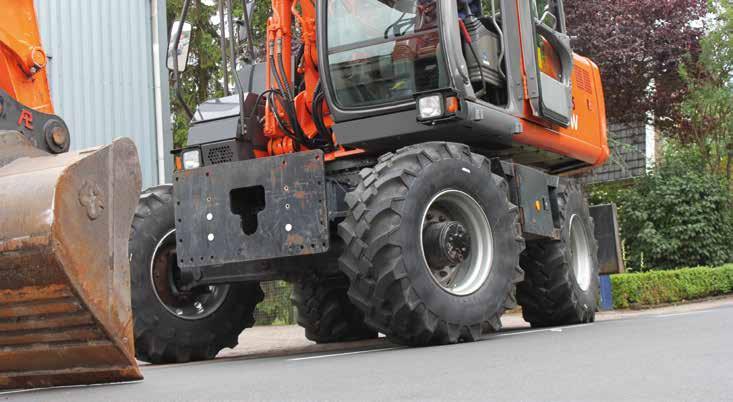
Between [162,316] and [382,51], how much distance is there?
8.54 ft

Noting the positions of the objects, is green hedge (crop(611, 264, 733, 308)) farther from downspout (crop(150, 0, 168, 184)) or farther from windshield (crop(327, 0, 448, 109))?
windshield (crop(327, 0, 448, 109))

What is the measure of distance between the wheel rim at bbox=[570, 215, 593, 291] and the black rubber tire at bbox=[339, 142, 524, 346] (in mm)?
3161

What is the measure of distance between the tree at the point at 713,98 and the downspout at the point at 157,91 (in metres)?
9.62

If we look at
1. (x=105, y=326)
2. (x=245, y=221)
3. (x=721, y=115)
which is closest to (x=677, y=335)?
(x=245, y=221)

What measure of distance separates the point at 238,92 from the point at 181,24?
69 cm

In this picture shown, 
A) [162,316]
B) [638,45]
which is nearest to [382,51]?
[162,316]

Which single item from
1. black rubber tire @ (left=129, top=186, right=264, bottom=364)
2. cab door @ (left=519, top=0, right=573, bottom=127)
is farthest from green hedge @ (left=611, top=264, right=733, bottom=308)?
black rubber tire @ (left=129, top=186, right=264, bottom=364)

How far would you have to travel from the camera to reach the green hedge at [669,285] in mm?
15633

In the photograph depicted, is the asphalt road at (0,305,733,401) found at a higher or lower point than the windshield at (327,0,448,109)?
lower

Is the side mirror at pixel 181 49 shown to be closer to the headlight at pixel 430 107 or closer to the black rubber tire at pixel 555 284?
the headlight at pixel 430 107

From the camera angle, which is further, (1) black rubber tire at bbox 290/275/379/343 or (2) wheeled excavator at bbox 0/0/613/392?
(1) black rubber tire at bbox 290/275/379/343

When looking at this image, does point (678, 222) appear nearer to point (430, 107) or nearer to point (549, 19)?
point (549, 19)

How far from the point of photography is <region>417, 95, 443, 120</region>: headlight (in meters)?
7.79

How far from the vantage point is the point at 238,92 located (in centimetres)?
857
